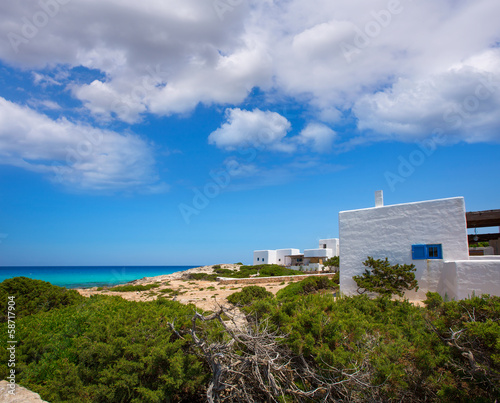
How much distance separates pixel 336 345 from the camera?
4977 mm

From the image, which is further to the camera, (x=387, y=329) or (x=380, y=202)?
(x=380, y=202)

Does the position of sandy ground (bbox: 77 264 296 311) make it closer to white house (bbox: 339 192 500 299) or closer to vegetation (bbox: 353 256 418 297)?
white house (bbox: 339 192 500 299)

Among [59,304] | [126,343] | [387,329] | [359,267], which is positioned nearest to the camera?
[126,343]

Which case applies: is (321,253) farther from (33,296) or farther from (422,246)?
(33,296)

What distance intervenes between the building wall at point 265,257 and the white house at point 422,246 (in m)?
33.3

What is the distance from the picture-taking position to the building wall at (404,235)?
13.0 m

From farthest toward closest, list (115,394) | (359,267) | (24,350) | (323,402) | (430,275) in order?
1. (359,267)
2. (430,275)
3. (24,350)
4. (115,394)
5. (323,402)

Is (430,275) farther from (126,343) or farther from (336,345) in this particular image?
(126,343)

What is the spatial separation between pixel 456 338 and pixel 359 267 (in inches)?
436

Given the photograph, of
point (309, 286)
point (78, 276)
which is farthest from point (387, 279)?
point (78, 276)

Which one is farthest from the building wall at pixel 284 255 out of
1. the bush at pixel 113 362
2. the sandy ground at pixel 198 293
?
the bush at pixel 113 362

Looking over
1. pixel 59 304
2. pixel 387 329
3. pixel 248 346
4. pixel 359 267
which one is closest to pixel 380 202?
pixel 359 267

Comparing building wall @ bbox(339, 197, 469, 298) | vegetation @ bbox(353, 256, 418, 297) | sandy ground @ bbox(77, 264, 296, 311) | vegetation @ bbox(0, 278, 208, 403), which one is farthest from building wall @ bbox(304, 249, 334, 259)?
vegetation @ bbox(0, 278, 208, 403)

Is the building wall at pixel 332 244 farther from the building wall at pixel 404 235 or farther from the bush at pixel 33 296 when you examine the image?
the bush at pixel 33 296
